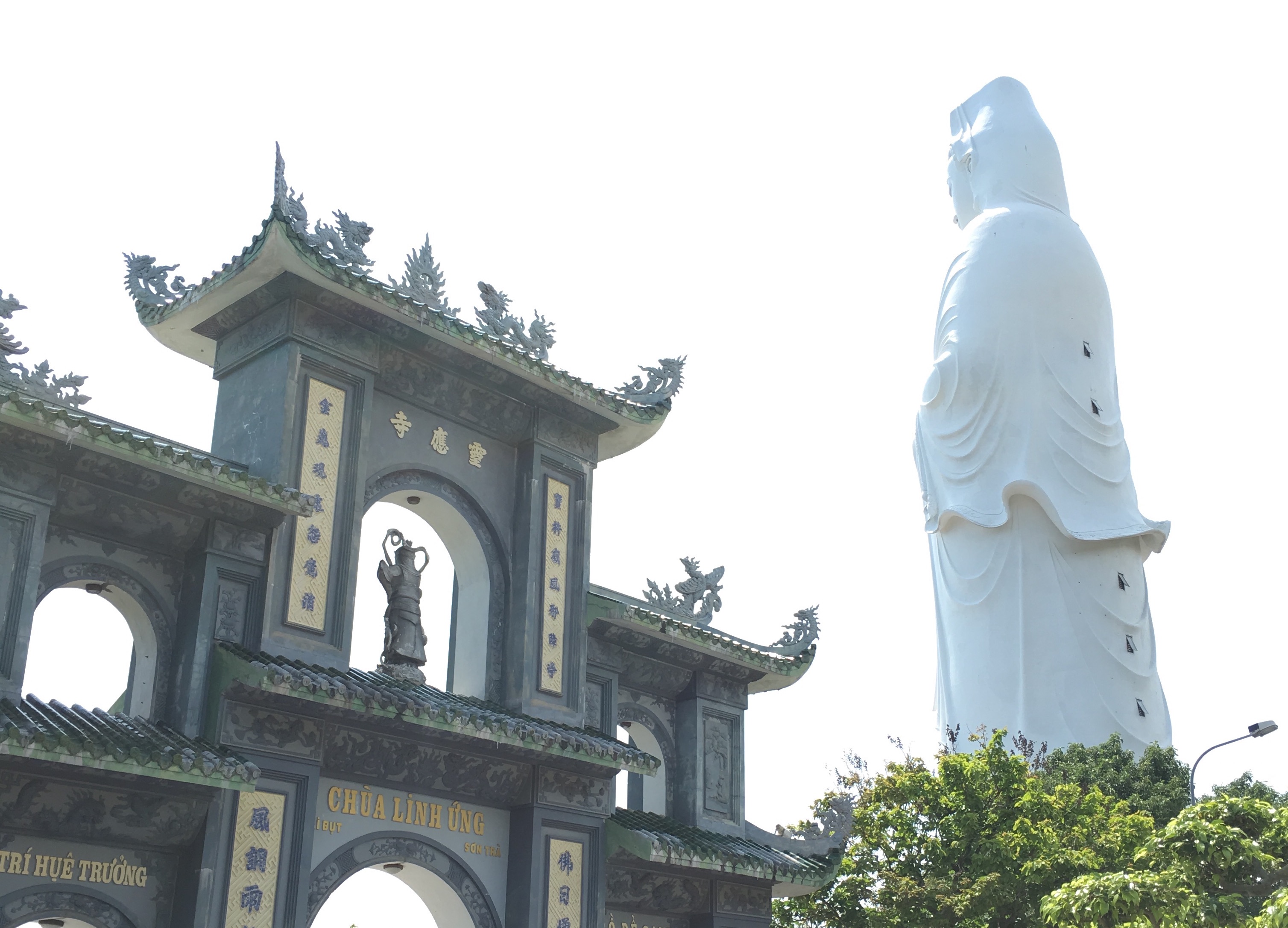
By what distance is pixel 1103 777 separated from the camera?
27.1 metres

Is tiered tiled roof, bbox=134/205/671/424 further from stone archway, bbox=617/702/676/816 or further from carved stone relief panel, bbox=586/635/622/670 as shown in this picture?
stone archway, bbox=617/702/676/816

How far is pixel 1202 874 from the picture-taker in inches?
440

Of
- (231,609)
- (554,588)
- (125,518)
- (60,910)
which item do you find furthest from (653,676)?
(60,910)

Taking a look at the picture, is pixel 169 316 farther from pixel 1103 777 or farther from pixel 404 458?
pixel 1103 777

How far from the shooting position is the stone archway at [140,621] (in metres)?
12.2

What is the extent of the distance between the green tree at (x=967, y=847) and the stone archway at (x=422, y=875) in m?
5.88

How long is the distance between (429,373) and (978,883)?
10.2 meters

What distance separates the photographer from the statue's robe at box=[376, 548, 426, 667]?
563 inches

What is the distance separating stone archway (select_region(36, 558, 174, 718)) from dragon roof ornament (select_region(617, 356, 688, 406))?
6561mm

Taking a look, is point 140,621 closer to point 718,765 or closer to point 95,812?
point 95,812

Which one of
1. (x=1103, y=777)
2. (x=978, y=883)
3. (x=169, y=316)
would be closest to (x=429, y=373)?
(x=169, y=316)

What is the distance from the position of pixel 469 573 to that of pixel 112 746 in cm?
556

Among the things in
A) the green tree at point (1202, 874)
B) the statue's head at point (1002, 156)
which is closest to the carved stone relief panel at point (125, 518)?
the green tree at point (1202, 874)

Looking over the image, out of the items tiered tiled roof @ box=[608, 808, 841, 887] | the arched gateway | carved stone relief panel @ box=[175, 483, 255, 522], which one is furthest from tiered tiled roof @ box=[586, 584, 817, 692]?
carved stone relief panel @ box=[175, 483, 255, 522]
